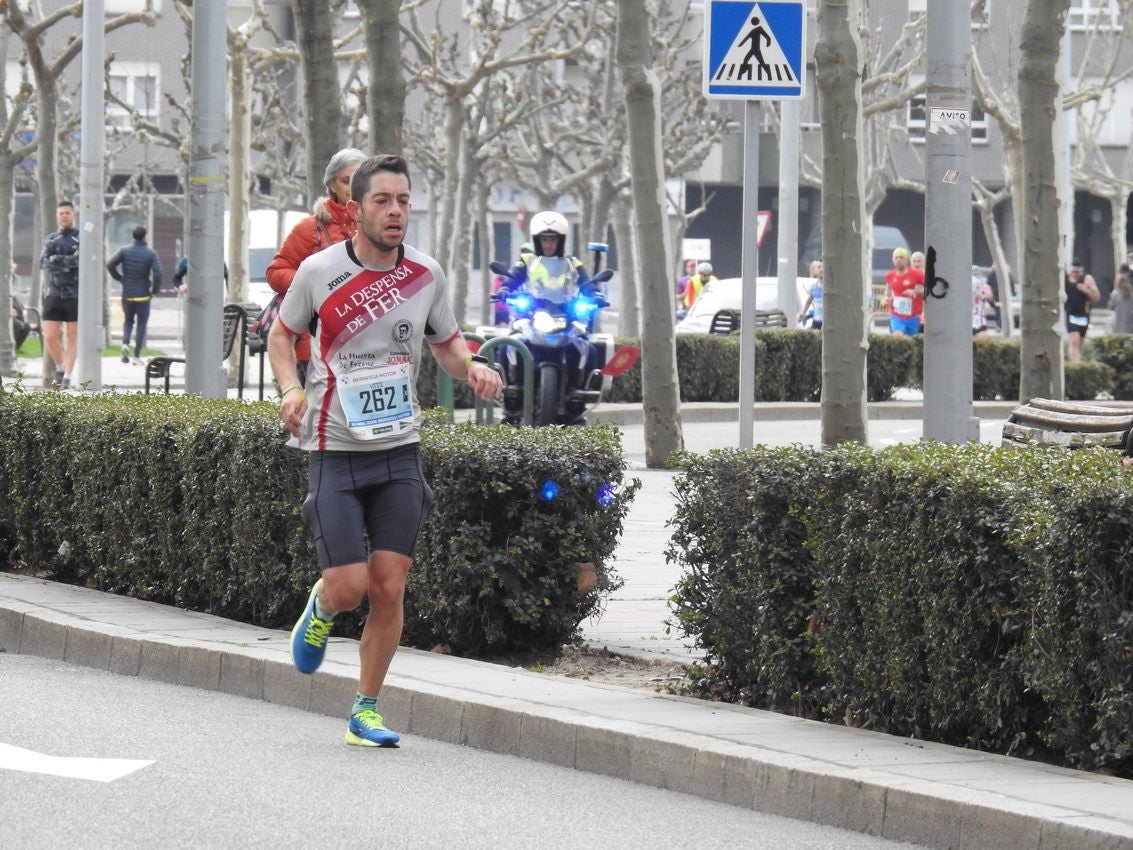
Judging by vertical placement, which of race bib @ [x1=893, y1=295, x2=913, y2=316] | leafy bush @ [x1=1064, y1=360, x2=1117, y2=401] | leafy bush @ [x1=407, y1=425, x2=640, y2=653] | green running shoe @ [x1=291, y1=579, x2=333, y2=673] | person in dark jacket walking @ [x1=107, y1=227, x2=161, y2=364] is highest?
person in dark jacket walking @ [x1=107, y1=227, x2=161, y2=364]

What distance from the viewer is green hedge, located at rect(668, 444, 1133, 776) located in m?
6.32

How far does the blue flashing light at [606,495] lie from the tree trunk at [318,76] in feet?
21.4

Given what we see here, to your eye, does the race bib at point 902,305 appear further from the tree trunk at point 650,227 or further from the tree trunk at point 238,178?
the tree trunk at point 650,227

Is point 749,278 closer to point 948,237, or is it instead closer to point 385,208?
point 948,237

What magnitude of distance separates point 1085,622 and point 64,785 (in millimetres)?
2956

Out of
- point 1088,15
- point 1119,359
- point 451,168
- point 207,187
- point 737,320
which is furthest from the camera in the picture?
point 1088,15

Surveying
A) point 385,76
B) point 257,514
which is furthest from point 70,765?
point 385,76

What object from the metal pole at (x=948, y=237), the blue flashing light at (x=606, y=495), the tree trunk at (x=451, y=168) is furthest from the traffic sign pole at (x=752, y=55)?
the tree trunk at (x=451, y=168)

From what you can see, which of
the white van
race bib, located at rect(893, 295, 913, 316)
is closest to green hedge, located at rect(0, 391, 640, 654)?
race bib, located at rect(893, 295, 913, 316)

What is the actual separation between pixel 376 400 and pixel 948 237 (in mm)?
3689

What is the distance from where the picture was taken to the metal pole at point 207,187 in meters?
13.1

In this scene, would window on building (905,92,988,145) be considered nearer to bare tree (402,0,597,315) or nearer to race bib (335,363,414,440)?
bare tree (402,0,597,315)

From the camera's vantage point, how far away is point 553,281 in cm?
1788

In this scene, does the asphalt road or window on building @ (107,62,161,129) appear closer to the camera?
the asphalt road
